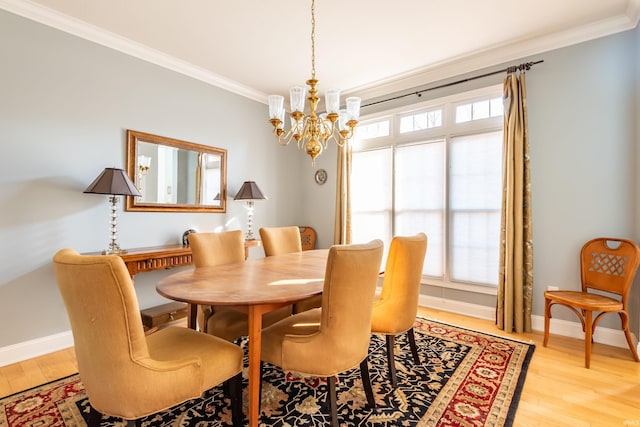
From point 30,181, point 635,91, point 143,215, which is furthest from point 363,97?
point 30,181

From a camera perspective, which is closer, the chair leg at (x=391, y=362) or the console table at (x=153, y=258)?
the chair leg at (x=391, y=362)

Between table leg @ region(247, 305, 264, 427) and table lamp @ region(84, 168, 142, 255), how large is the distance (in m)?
1.81

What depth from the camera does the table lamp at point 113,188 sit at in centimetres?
252

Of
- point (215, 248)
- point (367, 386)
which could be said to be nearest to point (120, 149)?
point (215, 248)

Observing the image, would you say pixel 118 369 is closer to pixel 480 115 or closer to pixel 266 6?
pixel 266 6

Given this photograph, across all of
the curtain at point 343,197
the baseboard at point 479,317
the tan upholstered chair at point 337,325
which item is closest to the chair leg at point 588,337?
the baseboard at point 479,317

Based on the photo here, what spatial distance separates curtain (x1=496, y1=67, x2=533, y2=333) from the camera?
9.61ft

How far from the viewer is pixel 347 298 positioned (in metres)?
1.47

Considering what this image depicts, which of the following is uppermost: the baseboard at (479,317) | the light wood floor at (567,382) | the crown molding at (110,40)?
the crown molding at (110,40)

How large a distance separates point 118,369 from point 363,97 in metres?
4.02

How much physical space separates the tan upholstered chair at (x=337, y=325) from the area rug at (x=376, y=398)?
1.14 feet

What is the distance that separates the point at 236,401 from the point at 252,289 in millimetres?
557

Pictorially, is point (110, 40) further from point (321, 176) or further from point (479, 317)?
point (479, 317)

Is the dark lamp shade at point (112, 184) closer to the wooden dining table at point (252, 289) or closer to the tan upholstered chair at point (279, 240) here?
the wooden dining table at point (252, 289)
